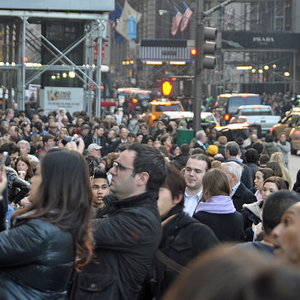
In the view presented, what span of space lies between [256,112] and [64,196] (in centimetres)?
3237

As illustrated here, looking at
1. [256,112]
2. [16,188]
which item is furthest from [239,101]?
[16,188]

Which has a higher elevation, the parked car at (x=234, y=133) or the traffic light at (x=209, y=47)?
the traffic light at (x=209, y=47)

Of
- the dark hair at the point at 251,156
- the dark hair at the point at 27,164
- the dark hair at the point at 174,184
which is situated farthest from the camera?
the dark hair at the point at 251,156

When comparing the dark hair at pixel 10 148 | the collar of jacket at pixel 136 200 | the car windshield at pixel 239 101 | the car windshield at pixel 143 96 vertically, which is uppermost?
the car windshield at pixel 143 96

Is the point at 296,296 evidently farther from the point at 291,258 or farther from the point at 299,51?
the point at 299,51

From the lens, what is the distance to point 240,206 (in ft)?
29.0

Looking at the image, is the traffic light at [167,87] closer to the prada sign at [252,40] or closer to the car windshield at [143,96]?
the car windshield at [143,96]

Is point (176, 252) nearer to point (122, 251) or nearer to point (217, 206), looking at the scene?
point (122, 251)

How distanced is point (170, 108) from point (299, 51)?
36.6 meters

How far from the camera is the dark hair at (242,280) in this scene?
1339mm

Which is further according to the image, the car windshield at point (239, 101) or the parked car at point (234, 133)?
the car windshield at point (239, 101)

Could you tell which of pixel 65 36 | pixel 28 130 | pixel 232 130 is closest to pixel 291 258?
pixel 28 130

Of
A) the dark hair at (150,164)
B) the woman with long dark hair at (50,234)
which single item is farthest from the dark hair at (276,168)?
the woman with long dark hair at (50,234)

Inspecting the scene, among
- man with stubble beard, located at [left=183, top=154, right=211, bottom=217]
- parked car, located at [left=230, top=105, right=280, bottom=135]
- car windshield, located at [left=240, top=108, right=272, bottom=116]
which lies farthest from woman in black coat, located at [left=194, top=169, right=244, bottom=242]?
car windshield, located at [left=240, top=108, right=272, bottom=116]
